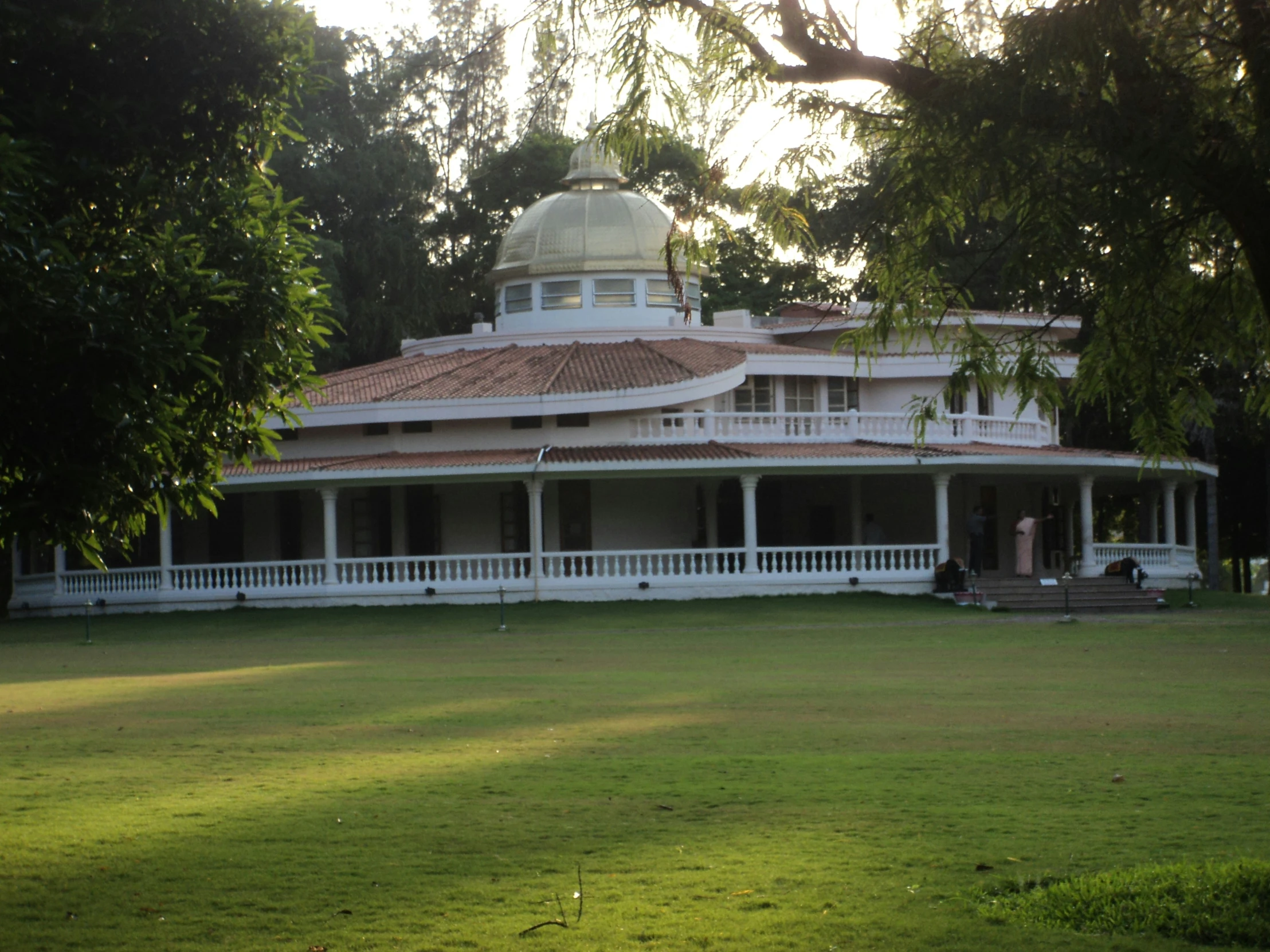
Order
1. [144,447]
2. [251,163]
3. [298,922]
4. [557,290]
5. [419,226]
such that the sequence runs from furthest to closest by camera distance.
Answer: [419,226] < [557,290] < [251,163] < [144,447] < [298,922]

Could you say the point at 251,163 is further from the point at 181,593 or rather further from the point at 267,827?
the point at 181,593

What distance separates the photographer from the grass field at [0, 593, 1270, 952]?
653 cm

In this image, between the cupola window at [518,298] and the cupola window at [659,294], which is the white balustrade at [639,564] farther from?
the cupola window at [518,298]

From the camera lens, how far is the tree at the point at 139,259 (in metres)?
7.30

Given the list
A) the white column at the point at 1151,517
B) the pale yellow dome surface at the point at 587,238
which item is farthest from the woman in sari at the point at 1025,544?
the pale yellow dome surface at the point at 587,238

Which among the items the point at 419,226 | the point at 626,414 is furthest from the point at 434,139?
the point at 626,414

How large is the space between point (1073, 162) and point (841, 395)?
3191 centimetres

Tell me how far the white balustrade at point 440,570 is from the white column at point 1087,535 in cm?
1246

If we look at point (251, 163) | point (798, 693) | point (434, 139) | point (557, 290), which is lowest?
point (798, 693)

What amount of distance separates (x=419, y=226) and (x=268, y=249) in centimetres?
5049

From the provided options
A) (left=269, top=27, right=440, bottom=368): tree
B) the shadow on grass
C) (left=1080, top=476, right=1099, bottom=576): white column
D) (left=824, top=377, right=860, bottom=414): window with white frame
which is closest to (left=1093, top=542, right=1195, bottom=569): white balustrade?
(left=1080, top=476, right=1099, bottom=576): white column

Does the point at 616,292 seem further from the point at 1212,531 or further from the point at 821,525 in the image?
the point at 1212,531

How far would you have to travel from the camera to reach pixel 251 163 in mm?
10336

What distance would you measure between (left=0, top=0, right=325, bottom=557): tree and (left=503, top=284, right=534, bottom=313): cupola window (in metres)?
31.2
